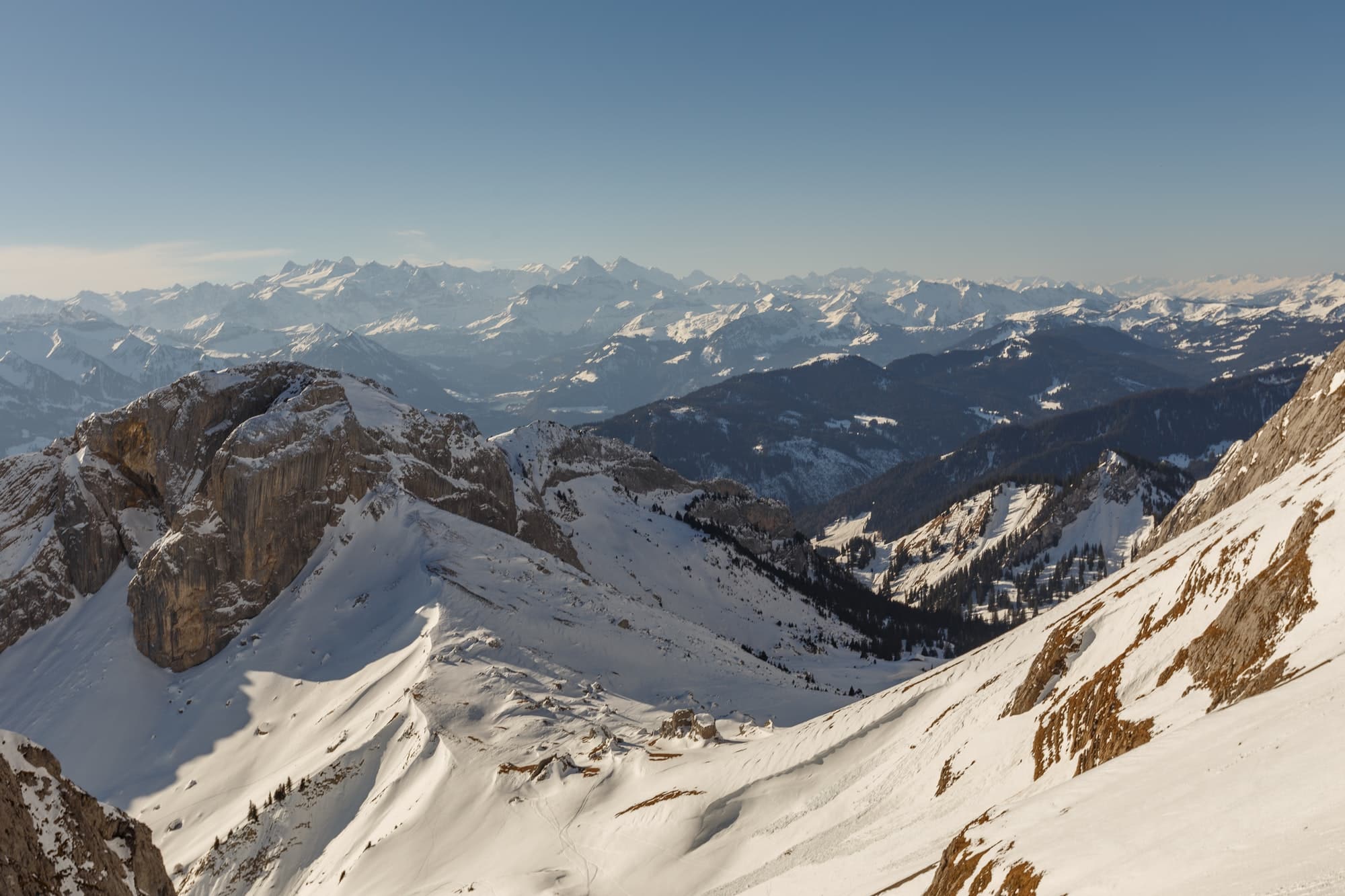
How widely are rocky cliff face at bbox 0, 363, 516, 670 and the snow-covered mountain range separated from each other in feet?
A: 1.55

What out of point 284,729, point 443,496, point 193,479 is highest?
point 193,479

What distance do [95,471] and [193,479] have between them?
1501 centimetres

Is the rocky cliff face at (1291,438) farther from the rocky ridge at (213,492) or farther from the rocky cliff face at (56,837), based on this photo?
the rocky ridge at (213,492)

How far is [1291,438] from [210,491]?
127 metres

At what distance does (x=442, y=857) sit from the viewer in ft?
189

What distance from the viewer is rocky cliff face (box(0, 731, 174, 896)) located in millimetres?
25312

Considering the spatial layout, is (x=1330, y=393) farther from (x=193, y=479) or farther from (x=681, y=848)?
(x=193, y=479)

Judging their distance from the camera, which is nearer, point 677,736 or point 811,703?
point 677,736

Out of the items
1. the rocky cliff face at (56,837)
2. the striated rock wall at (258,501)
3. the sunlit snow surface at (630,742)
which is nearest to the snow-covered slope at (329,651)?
the striated rock wall at (258,501)

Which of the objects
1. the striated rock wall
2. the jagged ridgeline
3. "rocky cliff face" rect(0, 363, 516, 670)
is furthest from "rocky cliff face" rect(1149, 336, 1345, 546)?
A: the striated rock wall

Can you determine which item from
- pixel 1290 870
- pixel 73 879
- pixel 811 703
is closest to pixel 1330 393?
pixel 811 703

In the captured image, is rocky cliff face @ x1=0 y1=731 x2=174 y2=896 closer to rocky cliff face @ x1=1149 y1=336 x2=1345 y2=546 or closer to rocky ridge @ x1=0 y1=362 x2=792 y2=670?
rocky cliff face @ x1=1149 y1=336 x2=1345 y2=546

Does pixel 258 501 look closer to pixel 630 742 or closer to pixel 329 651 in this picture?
pixel 329 651

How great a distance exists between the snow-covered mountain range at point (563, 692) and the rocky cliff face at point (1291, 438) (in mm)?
601
